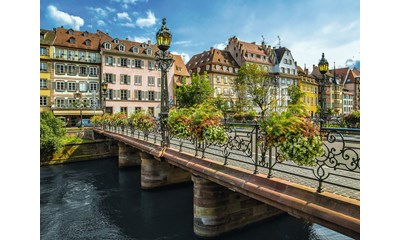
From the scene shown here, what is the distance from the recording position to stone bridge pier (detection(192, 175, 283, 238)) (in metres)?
8.67

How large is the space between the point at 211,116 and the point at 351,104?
77041mm

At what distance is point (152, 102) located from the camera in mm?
42844

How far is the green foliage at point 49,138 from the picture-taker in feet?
76.0

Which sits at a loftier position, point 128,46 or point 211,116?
point 128,46

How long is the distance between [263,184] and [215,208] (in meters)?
3.80

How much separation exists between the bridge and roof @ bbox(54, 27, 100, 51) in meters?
29.3

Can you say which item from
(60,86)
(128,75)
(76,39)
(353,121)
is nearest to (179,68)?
(128,75)

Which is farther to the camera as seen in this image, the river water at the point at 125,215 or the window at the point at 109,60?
the window at the point at 109,60

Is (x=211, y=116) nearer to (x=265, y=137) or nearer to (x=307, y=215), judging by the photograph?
(x=265, y=137)

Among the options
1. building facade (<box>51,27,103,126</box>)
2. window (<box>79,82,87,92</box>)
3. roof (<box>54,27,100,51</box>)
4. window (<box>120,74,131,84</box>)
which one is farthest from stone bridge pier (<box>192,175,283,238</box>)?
roof (<box>54,27,100,51</box>)

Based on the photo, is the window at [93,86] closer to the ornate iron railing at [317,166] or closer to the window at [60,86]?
the window at [60,86]

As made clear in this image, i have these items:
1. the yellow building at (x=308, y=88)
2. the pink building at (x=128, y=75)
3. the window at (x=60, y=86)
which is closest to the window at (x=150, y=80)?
the pink building at (x=128, y=75)

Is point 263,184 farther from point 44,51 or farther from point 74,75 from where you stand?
point 44,51
